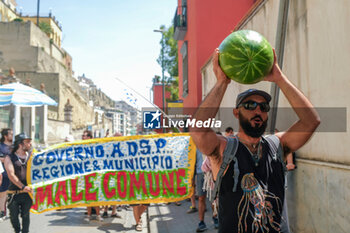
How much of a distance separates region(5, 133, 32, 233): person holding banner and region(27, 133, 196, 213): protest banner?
3.40 feet

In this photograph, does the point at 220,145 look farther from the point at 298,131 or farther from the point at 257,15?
the point at 257,15

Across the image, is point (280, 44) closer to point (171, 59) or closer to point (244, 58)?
point (244, 58)

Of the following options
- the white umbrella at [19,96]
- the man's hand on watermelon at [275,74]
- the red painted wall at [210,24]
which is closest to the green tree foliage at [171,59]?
the red painted wall at [210,24]

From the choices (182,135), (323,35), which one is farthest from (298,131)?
(182,135)

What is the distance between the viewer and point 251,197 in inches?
86.8

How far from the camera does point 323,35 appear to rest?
14.8ft

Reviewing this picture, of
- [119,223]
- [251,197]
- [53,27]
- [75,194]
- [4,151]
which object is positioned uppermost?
[53,27]

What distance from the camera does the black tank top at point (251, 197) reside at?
86.3 inches

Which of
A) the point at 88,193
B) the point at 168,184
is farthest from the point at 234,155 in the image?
the point at 88,193

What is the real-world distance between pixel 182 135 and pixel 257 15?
3138mm

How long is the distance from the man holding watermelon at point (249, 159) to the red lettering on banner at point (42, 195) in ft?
17.5

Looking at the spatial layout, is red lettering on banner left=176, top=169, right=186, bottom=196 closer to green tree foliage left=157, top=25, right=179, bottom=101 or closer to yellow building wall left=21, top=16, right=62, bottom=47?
green tree foliage left=157, top=25, right=179, bottom=101

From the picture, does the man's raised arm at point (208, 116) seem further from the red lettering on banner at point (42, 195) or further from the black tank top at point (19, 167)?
Answer: the red lettering on banner at point (42, 195)

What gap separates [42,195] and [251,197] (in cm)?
558
